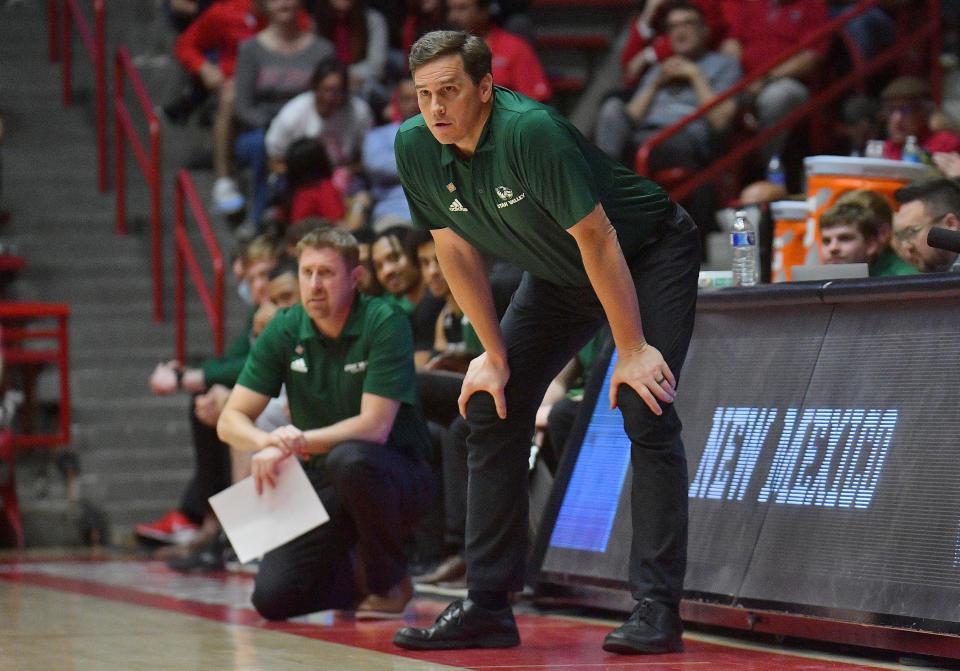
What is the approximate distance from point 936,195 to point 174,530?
4.79 metres

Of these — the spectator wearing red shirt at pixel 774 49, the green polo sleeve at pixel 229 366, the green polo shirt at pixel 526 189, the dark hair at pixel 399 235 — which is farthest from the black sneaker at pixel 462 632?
the spectator wearing red shirt at pixel 774 49

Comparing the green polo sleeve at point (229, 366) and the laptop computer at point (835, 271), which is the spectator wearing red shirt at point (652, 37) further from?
the laptop computer at point (835, 271)

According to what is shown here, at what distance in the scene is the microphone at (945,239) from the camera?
13.7 feet

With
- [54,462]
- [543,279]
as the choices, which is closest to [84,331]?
[54,462]

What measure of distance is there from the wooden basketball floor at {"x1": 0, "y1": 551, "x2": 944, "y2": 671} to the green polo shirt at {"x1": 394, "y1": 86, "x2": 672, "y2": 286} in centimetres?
108

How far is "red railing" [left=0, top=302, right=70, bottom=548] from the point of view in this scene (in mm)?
8570

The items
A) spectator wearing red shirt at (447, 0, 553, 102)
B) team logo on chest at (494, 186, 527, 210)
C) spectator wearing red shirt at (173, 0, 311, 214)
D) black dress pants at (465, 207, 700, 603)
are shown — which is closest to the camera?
team logo on chest at (494, 186, 527, 210)

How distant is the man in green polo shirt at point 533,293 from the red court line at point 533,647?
0.09 meters

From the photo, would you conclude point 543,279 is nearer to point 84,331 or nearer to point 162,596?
point 162,596

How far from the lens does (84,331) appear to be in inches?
403

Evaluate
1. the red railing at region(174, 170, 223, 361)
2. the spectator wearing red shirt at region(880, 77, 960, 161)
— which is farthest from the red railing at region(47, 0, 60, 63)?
the spectator wearing red shirt at region(880, 77, 960, 161)

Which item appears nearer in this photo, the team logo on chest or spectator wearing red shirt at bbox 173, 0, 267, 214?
the team logo on chest

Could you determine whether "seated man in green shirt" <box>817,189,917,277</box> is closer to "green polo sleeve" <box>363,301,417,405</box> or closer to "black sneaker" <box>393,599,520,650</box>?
"green polo sleeve" <box>363,301,417,405</box>

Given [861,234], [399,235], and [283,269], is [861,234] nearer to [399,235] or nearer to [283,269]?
[399,235]
